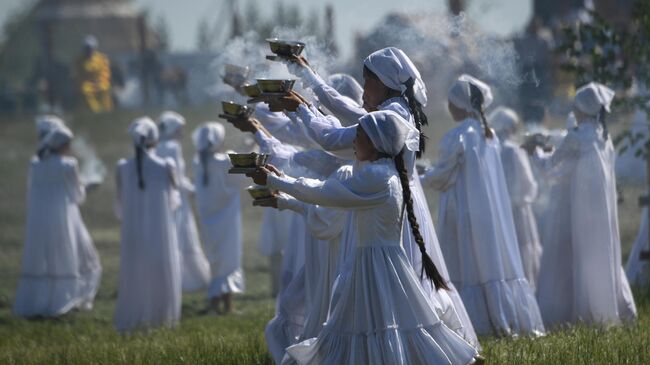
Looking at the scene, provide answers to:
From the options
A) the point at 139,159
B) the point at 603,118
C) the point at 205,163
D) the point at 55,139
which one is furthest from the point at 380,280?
the point at 205,163

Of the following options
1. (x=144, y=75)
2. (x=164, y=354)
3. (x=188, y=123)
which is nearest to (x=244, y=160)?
(x=164, y=354)

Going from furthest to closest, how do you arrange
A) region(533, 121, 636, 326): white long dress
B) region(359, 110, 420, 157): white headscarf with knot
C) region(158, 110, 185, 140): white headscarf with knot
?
region(158, 110, 185, 140): white headscarf with knot, region(533, 121, 636, 326): white long dress, region(359, 110, 420, 157): white headscarf with knot

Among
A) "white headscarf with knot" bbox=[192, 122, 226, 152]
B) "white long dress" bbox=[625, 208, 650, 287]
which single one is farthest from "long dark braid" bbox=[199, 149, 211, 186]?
"white long dress" bbox=[625, 208, 650, 287]

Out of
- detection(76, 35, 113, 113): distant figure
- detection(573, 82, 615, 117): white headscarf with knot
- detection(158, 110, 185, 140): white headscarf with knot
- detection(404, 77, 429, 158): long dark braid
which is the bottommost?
detection(404, 77, 429, 158): long dark braid

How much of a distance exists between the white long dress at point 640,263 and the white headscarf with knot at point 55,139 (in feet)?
21.5

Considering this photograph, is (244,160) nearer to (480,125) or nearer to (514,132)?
(480,125)

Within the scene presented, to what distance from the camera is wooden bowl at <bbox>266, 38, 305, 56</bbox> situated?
975 cm

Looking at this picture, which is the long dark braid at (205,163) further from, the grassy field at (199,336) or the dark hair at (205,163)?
the grassy field at (199,336)

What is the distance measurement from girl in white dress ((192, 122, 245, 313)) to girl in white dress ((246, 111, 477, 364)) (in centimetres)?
890

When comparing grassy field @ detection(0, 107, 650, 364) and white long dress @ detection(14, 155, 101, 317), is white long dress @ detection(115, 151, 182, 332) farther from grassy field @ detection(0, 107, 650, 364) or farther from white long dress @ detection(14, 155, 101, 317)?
white long dress @ detection(14, 155, 101, 317)

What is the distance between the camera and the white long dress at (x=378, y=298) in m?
8.43

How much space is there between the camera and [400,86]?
31.6 feet

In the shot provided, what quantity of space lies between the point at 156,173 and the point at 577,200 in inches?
182

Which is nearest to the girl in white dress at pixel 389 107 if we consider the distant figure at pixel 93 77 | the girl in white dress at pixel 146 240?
the girl in white dress at pixel 146 240
